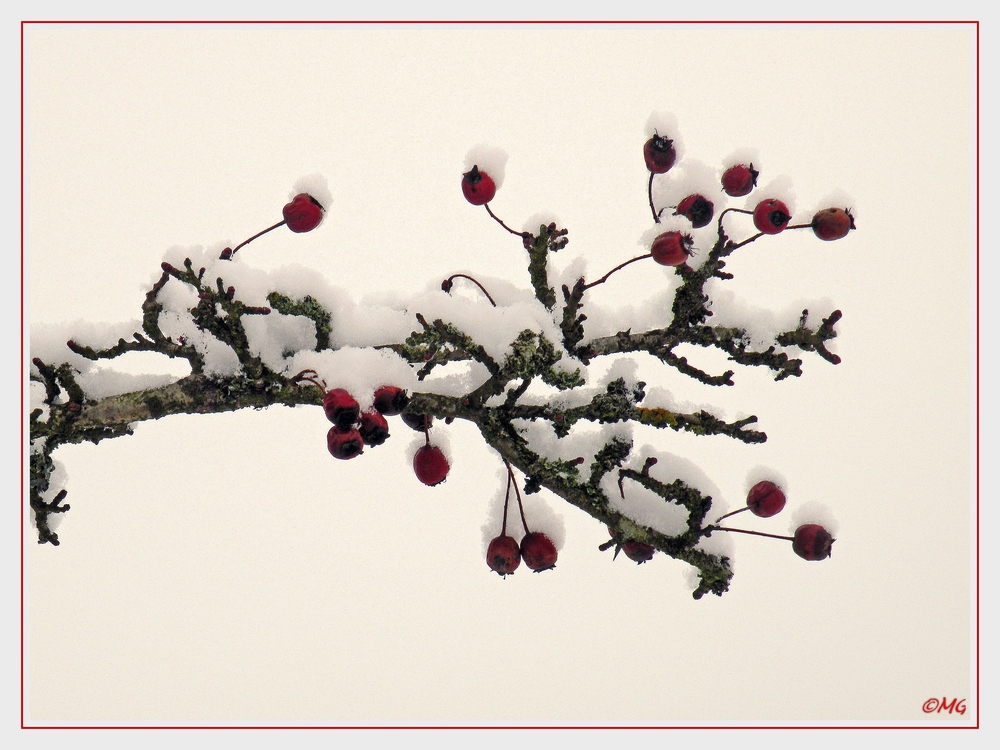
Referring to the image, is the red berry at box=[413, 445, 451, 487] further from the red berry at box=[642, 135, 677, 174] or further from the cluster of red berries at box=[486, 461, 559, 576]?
the red berry at box=[642, 135, 677, 174]

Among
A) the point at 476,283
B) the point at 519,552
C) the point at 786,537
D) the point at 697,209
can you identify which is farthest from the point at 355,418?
the point at 786,537

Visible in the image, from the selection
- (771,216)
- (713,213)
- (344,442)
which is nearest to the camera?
(344,442)

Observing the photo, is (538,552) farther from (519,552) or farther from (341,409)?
(341,409)

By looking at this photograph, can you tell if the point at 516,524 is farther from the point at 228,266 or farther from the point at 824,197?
the point at 824,197

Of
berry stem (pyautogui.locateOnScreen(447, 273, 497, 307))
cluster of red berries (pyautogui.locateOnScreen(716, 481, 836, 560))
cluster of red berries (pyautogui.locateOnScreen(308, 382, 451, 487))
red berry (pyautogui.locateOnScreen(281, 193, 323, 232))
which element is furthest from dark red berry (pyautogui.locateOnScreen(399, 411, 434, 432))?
cluster of red berries (pyautogui.locateOnScreen(716, 481, 836, 560))

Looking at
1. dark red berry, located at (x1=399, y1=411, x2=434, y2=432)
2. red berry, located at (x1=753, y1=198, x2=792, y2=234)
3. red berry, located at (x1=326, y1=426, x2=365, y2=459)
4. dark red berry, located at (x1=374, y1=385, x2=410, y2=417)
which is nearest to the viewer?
red berry, located at (x1=326, y1=426, x2=365, y2=459)
